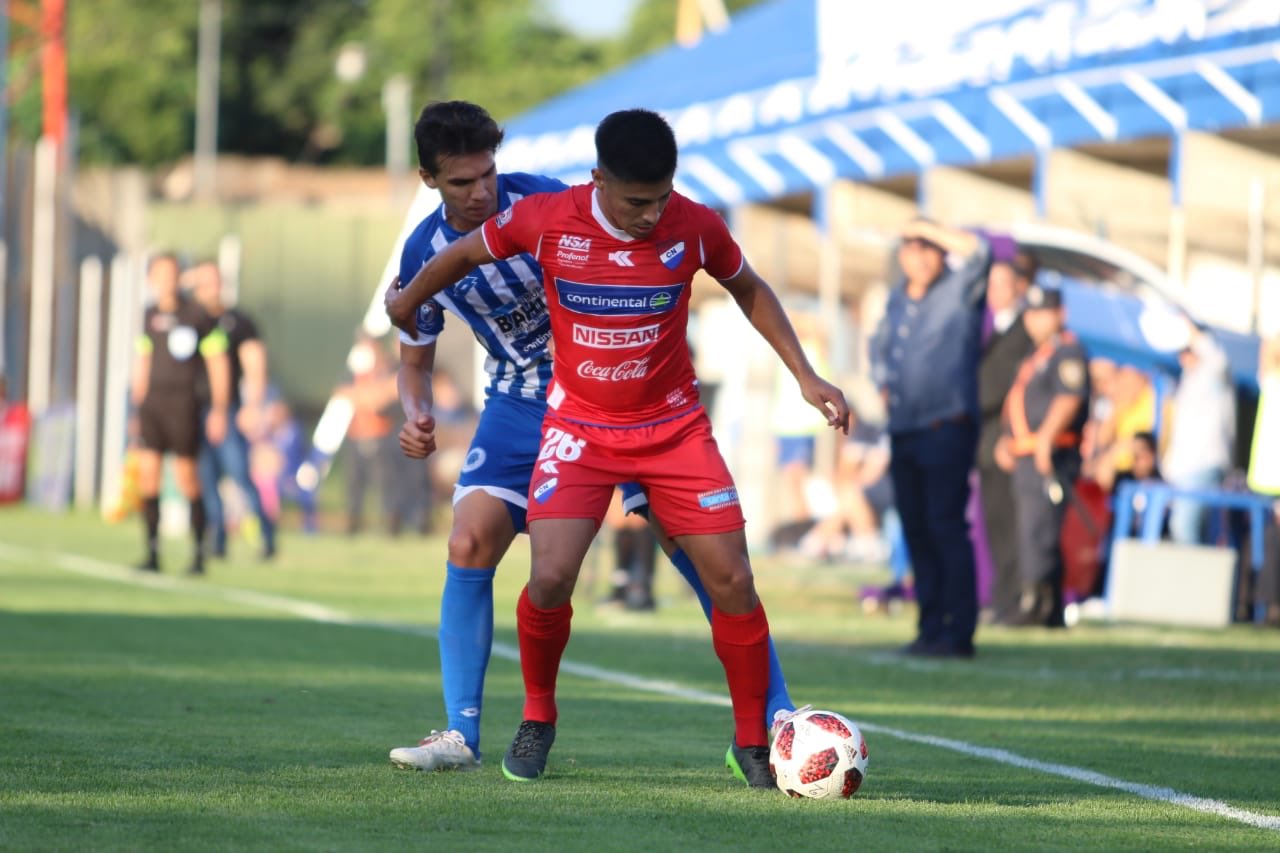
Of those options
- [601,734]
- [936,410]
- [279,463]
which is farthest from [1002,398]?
[279,463]

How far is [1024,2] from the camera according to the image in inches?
600

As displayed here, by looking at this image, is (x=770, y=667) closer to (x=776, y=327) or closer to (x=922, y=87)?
(x=776, y=327)

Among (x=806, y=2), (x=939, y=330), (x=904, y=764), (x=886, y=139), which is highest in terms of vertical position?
(x=806, y=2)

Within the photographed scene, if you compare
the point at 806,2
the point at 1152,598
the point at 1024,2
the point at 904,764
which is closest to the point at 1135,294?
the point at 1024,2

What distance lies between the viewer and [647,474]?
20.1 ft

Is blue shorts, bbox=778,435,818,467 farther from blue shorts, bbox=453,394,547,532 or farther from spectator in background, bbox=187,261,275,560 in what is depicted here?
blue shorts, bbox=453,394,547,532

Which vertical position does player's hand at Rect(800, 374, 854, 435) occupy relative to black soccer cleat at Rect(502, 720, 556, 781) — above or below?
above

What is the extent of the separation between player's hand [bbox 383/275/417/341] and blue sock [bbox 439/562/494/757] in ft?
2.40

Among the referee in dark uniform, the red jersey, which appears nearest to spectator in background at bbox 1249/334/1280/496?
the referee in dark uniform

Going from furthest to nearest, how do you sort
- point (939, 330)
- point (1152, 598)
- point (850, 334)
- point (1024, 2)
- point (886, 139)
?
point (850, 334) < point (886, 139) < point (1024, 2) < point (1152, 598) < point (939, 330)

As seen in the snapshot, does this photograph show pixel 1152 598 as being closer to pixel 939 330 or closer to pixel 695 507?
pixel 939 330

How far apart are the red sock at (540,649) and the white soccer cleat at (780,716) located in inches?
25.1

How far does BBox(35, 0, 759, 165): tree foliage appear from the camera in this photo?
6159 cm

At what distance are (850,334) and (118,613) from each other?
1327 cm
